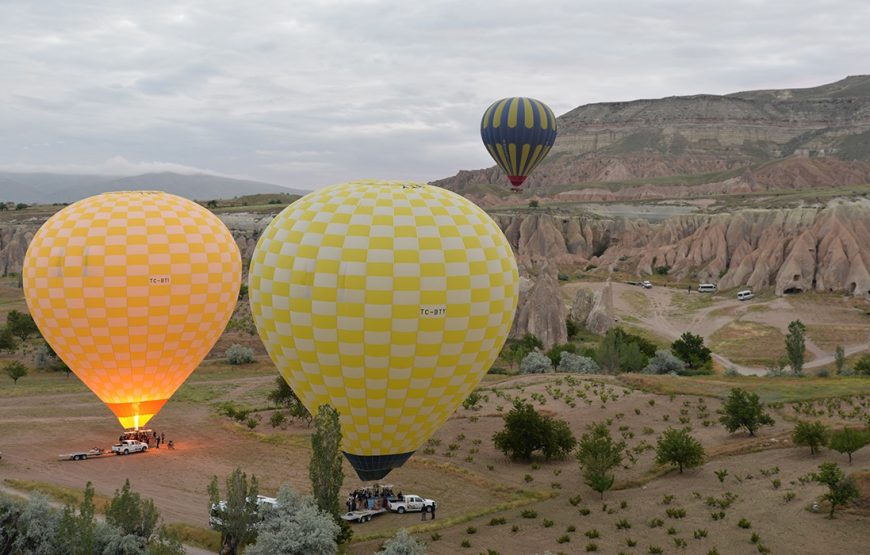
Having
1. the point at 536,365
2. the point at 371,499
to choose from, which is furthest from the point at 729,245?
the point at 371,499

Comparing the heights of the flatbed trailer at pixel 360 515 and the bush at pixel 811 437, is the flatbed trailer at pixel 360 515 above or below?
below

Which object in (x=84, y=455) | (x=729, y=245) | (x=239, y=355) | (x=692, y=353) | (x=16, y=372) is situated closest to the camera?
(x=84, y=455)

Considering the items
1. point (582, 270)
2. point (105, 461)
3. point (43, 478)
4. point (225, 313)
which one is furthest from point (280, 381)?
point (582, 270)

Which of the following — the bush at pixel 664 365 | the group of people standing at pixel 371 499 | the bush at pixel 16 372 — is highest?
the bush at pixel 16 372

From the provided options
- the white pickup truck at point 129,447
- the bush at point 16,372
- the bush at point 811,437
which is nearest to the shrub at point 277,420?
the white pickup truck at point 129,447

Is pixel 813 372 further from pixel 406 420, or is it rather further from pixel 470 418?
pixel 406 420

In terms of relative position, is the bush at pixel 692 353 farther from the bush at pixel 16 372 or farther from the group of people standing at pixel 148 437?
the bush at pixel 16 372

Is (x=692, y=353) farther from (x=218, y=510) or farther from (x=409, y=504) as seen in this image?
(x=218, y=510)
